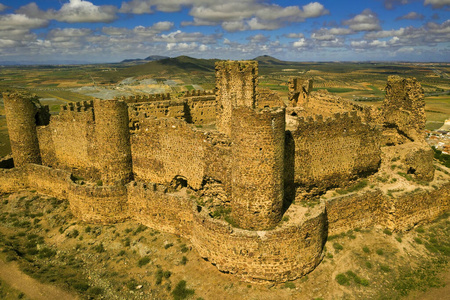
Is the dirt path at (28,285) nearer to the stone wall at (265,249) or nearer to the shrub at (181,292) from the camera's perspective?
the shrub at (181,292)

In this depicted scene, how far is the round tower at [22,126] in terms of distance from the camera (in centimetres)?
2006

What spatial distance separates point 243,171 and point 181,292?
5426 mm

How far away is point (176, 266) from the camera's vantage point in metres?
14.3

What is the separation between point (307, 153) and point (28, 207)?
16530 millimetres

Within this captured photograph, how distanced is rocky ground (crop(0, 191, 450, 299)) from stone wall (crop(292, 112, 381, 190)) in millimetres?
2930

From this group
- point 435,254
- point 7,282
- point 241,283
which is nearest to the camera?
point 241,283

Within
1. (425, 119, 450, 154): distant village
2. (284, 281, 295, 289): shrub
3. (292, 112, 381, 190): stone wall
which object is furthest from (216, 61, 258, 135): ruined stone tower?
(425, 119, 450, 154): distant village

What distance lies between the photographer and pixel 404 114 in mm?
18766

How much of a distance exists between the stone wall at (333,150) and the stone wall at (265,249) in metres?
2.56

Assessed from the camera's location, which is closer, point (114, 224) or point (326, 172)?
point (326, 172)

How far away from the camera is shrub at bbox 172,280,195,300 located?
12836 mm

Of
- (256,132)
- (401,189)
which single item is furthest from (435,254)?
(256,132)

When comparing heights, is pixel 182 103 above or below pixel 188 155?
above

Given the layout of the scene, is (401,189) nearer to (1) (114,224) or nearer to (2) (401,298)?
(2) (401,298)
